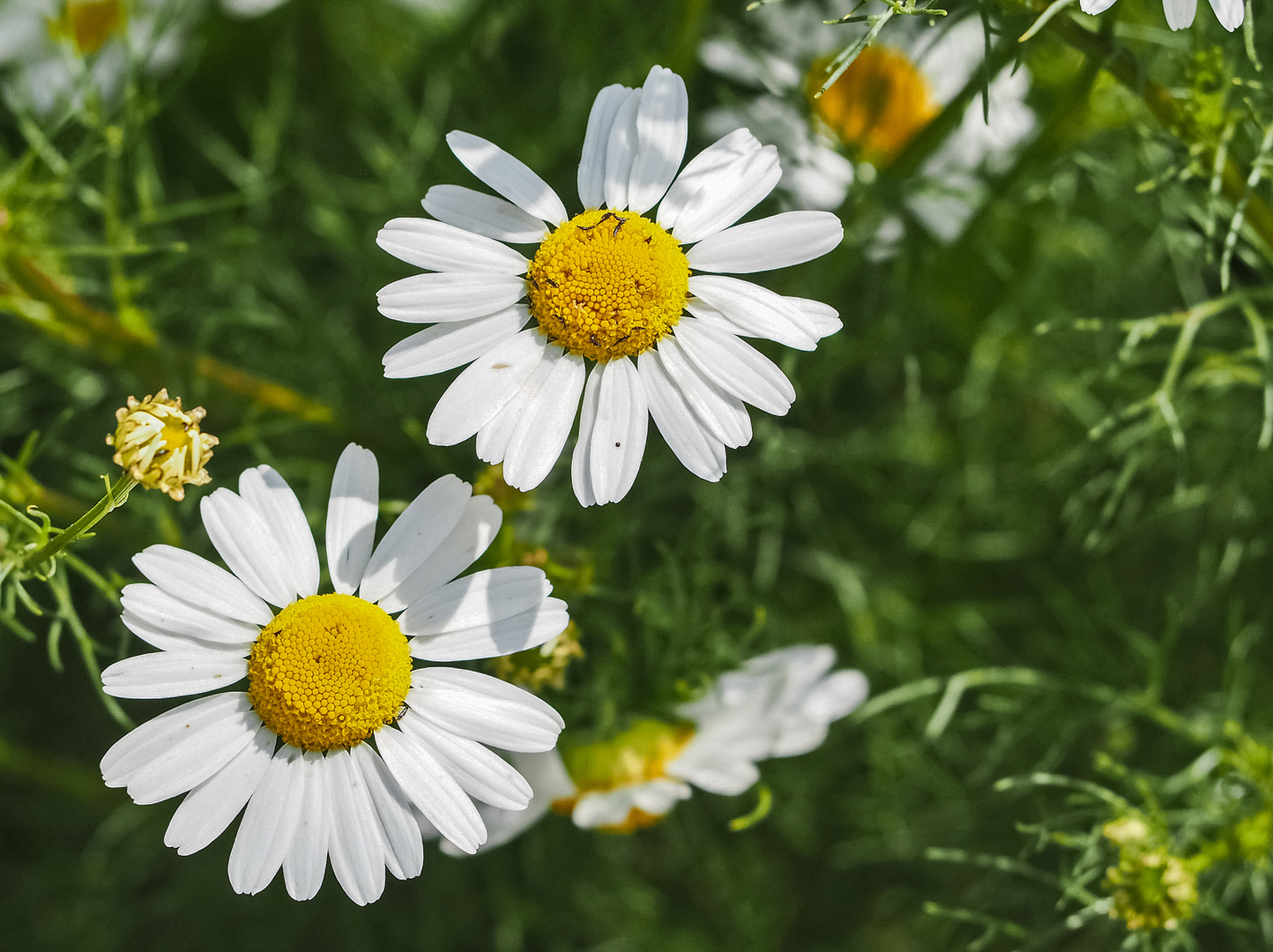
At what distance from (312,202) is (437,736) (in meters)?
0.97

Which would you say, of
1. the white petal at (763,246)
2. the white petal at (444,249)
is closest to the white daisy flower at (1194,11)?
the white petal at (763,246)

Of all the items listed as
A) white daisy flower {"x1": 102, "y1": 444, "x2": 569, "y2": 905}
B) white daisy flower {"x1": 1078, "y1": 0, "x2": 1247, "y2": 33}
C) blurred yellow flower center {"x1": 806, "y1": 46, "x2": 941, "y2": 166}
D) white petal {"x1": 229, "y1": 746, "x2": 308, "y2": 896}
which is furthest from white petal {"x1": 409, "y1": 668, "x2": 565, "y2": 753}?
blurred yellow flower center {"x1": 806, "y1": 46, "x2": 941, "y2": 166}

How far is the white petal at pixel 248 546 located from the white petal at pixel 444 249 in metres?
0.23

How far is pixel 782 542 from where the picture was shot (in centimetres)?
162

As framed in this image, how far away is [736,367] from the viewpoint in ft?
2.57

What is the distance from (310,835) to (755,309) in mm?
502

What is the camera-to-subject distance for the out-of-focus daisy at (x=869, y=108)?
1245 mm

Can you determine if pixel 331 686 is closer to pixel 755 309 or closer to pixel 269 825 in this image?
pixel 269 825

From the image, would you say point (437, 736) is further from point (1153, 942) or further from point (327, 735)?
point (1153, 942)

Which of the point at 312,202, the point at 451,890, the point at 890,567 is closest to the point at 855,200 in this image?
the point at 890,567

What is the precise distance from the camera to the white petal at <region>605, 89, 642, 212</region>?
32.7 inches

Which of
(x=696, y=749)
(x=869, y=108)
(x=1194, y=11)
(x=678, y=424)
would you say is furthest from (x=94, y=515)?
(x=869, y=108)

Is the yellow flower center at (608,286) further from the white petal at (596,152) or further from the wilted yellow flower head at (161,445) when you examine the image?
the wilted yellow flower head at (161,445)

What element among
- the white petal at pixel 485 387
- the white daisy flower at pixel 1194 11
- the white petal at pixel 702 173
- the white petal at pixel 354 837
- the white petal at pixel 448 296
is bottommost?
the white petal at pixel 354 837
